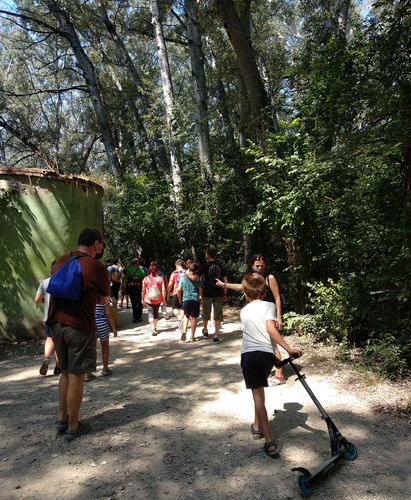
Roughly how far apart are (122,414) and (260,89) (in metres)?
7.83

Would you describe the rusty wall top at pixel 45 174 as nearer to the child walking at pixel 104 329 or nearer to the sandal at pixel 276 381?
the child walking at pixel 104 329

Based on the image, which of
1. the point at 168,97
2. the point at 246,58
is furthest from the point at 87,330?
the point at 168,97

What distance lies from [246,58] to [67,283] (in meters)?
7.61

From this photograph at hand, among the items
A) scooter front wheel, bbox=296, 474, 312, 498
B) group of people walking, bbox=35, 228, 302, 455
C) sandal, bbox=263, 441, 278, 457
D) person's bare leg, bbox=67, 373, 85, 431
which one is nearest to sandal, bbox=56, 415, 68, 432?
group of people walking, bbox=35, 228, 302, 455

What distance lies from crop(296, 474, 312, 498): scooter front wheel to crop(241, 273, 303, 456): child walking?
1.59 ft

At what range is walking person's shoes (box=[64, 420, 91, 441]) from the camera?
3.61 m

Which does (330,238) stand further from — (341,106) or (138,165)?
(138,165)

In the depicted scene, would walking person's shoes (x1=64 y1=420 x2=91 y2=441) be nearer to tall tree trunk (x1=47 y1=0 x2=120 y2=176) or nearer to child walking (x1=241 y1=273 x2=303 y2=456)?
child walking (x1=241 y1=273 x2=303 y2=456)

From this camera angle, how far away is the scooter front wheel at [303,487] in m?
2.69

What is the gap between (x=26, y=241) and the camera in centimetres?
793

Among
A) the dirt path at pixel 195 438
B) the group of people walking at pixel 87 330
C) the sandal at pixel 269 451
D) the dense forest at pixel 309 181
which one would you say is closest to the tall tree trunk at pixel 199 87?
the dense forest at pixel 309 181

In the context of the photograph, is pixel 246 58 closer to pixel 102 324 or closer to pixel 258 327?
pixel 102 324

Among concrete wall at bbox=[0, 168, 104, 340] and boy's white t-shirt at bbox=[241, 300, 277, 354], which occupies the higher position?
concrete wall at bbox=[0, 168, 104, 340]

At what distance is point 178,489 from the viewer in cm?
286
